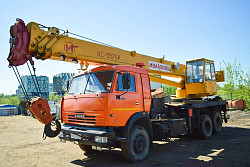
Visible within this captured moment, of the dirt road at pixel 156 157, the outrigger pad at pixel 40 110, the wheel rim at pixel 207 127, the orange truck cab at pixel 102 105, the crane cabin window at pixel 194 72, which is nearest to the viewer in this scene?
the orange truck cab at pixel 102 105

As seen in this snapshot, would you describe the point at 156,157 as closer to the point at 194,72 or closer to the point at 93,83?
the point at 93,83

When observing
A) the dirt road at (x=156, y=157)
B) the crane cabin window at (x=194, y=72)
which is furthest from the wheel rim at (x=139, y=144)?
the crane cabin window at (x=194, y=72)

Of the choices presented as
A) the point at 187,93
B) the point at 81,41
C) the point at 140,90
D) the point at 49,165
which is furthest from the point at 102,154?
the point at 187,93

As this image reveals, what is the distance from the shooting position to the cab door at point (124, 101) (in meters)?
5.44

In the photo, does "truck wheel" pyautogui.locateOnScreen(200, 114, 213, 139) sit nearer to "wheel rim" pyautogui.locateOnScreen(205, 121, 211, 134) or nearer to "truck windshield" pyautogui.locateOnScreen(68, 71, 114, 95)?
"wheel rim" pyautogui.locateOnScreen(205, 121, 211, 134)

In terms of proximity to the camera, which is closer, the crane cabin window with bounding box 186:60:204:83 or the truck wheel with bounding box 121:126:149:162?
the truck wheel with bounding box 121:126:149:162

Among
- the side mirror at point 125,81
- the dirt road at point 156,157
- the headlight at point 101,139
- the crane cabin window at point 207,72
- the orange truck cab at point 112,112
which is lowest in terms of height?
the dirt road at point 156,157

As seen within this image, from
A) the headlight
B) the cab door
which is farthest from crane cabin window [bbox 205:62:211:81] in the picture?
the headlight

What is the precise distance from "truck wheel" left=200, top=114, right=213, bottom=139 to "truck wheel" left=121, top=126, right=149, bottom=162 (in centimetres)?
412

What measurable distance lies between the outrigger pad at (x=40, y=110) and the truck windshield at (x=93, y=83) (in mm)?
883

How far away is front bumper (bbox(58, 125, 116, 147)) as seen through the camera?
5150 millimetres

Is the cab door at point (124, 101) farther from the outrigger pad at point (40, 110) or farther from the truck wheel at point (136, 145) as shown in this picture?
the outrigger pad at point (40, 110)

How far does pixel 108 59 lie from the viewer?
752 cm

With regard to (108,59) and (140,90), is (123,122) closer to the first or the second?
(140,90)
